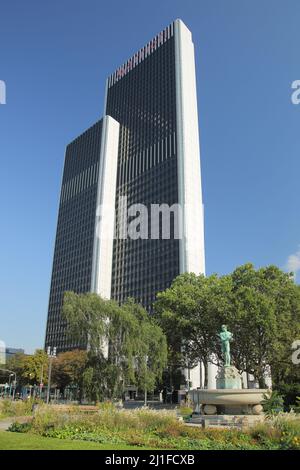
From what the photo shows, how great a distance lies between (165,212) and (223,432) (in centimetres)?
8803

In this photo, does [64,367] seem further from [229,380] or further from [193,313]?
[229,380]

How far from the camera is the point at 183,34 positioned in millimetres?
116188

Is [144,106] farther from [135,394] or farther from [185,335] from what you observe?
[185,335]

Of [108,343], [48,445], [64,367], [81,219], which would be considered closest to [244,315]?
[108,343]

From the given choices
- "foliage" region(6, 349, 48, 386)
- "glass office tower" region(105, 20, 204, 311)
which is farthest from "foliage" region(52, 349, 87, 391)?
"glass office tower" region(105, 20, 204, 311)

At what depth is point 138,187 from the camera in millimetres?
117562

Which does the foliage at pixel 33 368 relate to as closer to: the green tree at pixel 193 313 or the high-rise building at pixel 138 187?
the green tree at pixel 193 313

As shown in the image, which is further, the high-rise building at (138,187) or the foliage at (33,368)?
the high-rise building at (138,187)

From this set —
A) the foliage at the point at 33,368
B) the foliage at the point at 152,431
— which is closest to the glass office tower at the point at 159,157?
the foliage at the point at 33,368

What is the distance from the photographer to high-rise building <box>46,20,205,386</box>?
329ft

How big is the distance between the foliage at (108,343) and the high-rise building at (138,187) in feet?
168

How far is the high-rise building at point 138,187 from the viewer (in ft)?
329

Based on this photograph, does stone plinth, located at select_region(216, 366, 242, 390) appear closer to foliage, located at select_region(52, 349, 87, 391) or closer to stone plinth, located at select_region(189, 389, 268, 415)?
stone plinth, located at select_region(189, 389, 268, 415)

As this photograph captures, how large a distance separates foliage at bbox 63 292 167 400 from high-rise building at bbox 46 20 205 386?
2014 inches
